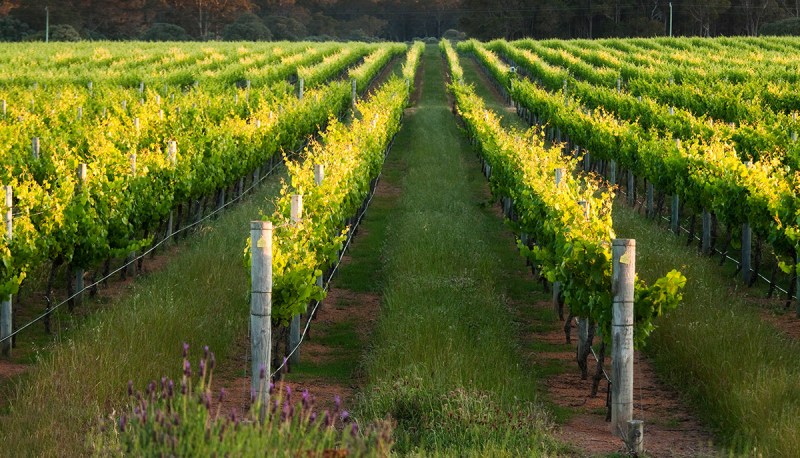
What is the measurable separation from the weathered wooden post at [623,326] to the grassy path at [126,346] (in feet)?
12.9

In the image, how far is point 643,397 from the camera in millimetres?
11773

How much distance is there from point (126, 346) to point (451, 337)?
311 cm

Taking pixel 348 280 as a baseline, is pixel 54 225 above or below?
above

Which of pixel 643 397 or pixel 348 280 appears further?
pixel 348 280

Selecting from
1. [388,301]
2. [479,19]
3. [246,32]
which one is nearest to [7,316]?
[388,301]

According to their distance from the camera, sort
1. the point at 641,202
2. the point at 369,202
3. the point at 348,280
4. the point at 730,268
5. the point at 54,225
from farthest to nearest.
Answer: the point at 641,202
the point at 369,202
the point at 730,268
the point at 348,280
the point at 54,225

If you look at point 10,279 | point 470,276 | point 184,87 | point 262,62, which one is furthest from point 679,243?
point 262,62

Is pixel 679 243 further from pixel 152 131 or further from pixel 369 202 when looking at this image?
pixel 152 131

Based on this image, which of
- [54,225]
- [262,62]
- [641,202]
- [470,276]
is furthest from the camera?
[262,62]

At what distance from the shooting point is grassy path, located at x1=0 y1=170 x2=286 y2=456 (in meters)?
9.36

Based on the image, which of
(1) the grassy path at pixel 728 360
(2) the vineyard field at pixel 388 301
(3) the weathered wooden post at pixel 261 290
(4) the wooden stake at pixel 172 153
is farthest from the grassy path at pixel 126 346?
(1) the grassy path at pixel 728 360

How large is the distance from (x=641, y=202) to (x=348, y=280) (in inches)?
431

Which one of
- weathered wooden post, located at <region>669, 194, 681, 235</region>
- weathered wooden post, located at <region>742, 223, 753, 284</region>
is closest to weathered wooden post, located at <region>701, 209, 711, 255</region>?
weathered wooden post, located at <region>669, 194, 681, 235</region>

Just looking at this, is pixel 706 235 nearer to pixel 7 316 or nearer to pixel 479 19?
pixel 7 316
